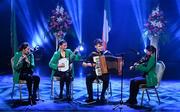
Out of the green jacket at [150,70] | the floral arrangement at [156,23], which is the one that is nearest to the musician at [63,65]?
the green jacket at [150,70]

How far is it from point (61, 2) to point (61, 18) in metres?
1.08

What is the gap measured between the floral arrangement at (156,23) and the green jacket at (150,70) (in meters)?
3.73

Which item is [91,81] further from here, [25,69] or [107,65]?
[25,69]

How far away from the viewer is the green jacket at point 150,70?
771 centimetres

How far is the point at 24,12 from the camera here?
1241cm

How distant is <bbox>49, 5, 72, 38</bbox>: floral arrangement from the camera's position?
11.5 m

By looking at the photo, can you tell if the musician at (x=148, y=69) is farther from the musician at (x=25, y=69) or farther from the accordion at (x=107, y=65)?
the musician at (x=25, y=69)

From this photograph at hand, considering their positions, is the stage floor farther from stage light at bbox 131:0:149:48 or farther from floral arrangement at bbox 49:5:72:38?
stage light at bbox 131:0:149:48

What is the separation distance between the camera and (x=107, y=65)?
7.88 metres

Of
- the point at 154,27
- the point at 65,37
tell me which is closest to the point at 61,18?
the point at 65,37

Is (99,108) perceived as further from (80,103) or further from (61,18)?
(61,18)

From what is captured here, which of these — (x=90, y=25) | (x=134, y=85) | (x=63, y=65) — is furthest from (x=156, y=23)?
(x=63, y=65)

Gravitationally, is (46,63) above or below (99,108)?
above

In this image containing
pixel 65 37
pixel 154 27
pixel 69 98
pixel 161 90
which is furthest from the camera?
pixel 65 37
